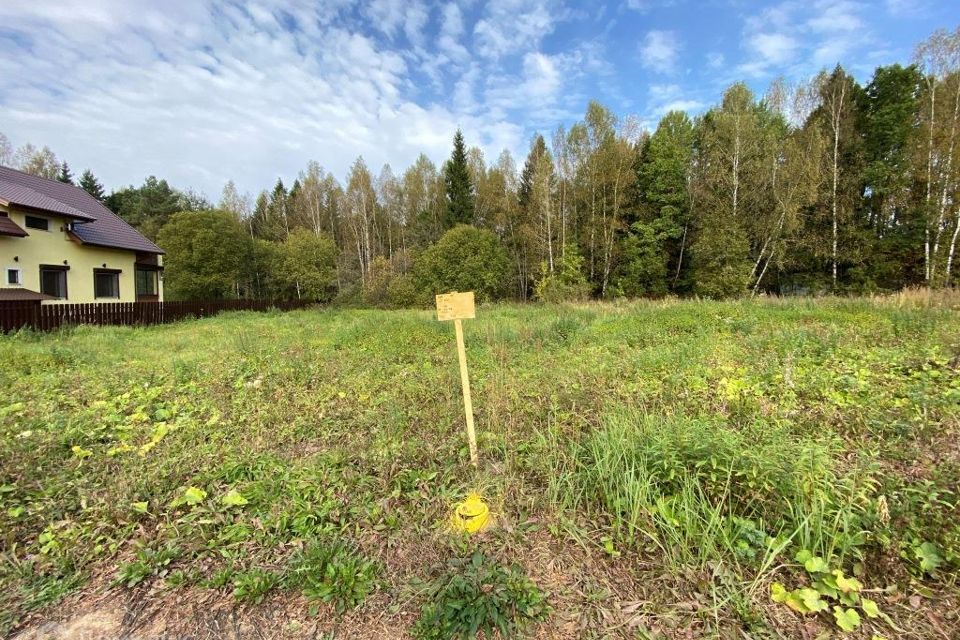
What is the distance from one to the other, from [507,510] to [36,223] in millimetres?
22893

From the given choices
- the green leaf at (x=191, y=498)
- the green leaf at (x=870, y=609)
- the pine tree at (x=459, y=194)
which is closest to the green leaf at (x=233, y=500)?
the green leaf at (x=191, y=498)

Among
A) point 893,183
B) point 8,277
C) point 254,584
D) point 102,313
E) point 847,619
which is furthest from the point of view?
point 893,183

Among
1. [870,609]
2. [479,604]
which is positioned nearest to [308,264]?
[479,604]

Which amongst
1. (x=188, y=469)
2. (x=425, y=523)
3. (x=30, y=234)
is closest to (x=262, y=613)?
(x=425, y=523)

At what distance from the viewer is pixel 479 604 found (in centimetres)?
175

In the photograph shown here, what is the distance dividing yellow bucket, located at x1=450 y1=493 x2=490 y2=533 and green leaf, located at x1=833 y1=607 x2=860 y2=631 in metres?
1.61

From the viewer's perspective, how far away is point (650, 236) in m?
22.3

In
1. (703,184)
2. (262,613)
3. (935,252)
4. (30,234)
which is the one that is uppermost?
(703,184)

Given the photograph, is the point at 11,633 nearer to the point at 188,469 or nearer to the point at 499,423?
the point at 188,469

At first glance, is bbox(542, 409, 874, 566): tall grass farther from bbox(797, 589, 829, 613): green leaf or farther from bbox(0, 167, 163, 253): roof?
bbox(0, 167, 163, 253): roof

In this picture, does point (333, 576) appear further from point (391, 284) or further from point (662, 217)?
point (662, 217)

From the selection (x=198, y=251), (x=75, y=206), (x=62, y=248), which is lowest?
(x=62, y=248)

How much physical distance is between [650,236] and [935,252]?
11.1 meters

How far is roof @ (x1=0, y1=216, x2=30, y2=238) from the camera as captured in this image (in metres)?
13.8
